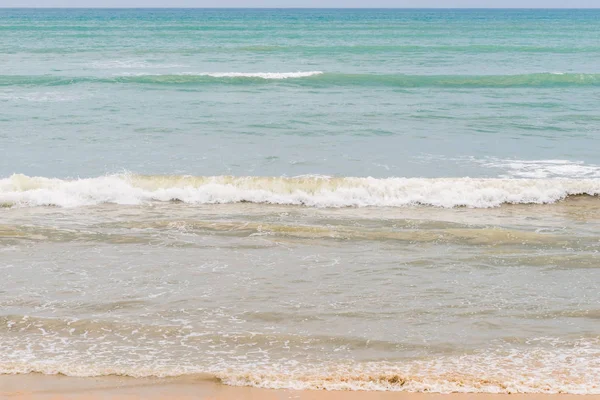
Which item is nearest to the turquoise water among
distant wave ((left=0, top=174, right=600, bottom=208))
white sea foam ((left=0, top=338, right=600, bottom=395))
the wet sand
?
distant wave ((left=0, top=174, right=600, bottom=208))

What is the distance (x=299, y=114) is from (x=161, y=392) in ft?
47.4

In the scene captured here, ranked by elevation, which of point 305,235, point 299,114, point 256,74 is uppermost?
point 256,74

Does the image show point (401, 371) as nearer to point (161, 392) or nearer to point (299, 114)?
point (161, 392)

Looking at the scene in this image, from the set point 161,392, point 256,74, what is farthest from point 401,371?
point 256,74

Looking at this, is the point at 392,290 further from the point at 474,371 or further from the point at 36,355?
the point at 36,355

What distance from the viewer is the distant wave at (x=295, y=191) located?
39.8 feet

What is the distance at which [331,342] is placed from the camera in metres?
6.56

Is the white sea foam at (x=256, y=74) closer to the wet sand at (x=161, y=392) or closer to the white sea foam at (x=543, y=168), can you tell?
the white sea foam at (x=543, y=168)

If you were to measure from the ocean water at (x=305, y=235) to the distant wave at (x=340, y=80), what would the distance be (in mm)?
919

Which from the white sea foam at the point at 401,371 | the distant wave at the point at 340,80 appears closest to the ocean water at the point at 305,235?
the white sea foam at the point at 401,371

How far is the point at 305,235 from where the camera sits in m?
9.98

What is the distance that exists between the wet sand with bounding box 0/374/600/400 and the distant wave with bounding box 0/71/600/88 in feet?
66.8

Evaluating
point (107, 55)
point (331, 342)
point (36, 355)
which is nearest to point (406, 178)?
point (331, 342)

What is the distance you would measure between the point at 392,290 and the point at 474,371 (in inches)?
76.1
